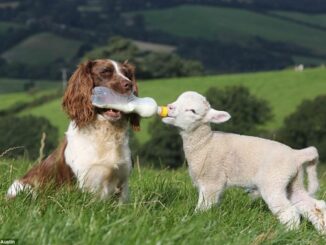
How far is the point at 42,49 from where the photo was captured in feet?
545

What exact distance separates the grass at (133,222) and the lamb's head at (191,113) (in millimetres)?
762

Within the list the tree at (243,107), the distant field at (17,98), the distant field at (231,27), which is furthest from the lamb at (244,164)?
the distant field at (231,27)

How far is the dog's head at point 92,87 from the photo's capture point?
7.39 m

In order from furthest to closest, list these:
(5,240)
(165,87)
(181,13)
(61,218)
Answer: (181,13)
(165,87)
(61,218)
(5,240)

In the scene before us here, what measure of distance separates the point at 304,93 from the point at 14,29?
358ft

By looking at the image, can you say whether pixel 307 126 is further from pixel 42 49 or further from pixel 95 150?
pixel 42 49

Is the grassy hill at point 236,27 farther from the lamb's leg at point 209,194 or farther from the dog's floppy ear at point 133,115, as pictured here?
the lamb's leg at point 209,194

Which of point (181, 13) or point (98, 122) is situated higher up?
point (98, 122)

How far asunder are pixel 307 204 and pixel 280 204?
37 centimetres

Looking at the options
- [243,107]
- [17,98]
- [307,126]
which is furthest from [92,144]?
[17,98]

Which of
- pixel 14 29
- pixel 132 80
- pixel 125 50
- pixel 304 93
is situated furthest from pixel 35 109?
pixel 14 29

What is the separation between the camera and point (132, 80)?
7.67 metres

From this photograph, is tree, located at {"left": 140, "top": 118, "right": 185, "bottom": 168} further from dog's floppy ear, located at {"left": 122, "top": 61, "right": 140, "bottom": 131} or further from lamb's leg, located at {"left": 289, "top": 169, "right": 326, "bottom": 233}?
lamb's leg, located at {"left": 289, "top": 169, "right": 326, "bottom": 233}

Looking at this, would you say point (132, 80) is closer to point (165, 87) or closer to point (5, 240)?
point (5, 240)
